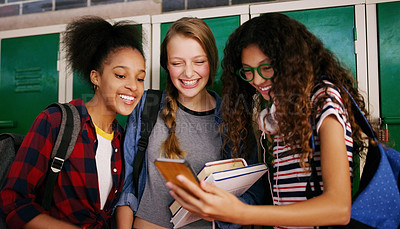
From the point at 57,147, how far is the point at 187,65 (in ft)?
2.45

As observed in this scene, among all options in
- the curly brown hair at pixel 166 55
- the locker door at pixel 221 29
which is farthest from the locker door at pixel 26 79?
the locker door at pixel 221 29

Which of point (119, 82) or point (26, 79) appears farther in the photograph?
point (26, 79)

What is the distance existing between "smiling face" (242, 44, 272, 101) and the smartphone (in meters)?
0.53

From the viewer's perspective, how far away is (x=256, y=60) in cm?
121

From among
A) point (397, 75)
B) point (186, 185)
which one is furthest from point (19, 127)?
point (397, 75)

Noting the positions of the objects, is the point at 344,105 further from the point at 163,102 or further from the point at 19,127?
the point at 19,127

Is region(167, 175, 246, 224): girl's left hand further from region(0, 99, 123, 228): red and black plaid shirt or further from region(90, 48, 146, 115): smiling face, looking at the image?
region(90, 48, 146, 115): smiling face

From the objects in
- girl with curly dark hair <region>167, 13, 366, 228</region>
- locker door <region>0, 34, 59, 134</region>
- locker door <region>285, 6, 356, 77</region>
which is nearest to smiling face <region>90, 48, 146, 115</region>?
girl with curly dark hair <region>167, 13, 366, 228</region>

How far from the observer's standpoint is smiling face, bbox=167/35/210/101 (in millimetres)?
1531

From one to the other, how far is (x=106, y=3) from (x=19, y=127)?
124 cm

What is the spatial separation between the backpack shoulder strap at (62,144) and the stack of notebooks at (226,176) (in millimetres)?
539

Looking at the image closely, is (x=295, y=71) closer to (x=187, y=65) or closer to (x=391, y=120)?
(x=187, y=65)

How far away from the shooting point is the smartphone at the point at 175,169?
0.84 meters

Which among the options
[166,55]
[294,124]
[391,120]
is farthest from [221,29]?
[391,120]
